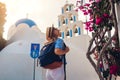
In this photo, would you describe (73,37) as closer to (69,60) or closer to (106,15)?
(69,60)

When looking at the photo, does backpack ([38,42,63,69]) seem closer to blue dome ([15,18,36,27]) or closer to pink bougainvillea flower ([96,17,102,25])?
pink bougainvillea flower ([96,17,102,25])

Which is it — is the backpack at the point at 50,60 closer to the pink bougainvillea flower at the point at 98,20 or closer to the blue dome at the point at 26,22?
the pink bougainvillea flower at the point at 98,20

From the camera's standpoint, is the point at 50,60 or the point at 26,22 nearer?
the point at 50,60

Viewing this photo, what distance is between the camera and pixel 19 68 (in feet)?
73.1

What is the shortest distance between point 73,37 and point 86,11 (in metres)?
24.2

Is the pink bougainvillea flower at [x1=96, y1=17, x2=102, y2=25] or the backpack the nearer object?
the backpack

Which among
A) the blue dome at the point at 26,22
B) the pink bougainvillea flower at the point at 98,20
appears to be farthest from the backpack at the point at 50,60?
the blue dome at the point at 26,22

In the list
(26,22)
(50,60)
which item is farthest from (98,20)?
(26,22)

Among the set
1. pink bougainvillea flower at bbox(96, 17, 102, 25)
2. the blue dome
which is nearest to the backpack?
pink bougainvillea flower at bbox(96, 17, 102, 25)

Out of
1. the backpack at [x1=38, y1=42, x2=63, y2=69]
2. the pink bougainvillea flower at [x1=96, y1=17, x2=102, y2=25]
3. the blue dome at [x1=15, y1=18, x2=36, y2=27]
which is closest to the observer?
the backpack at [x1=38, y1=42, x2=63, y2=69]

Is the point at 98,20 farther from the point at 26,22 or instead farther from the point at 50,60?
the point at 26,22

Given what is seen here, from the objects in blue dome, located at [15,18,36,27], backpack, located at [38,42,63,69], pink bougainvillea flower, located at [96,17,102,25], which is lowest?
backpack, located at [38,42,63,69]

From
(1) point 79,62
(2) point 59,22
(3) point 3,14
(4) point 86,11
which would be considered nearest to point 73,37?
(2) point 59,22

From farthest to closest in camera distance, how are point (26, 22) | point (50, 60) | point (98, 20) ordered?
point (26, 22)
point (98, 20)
point (50, 60)
